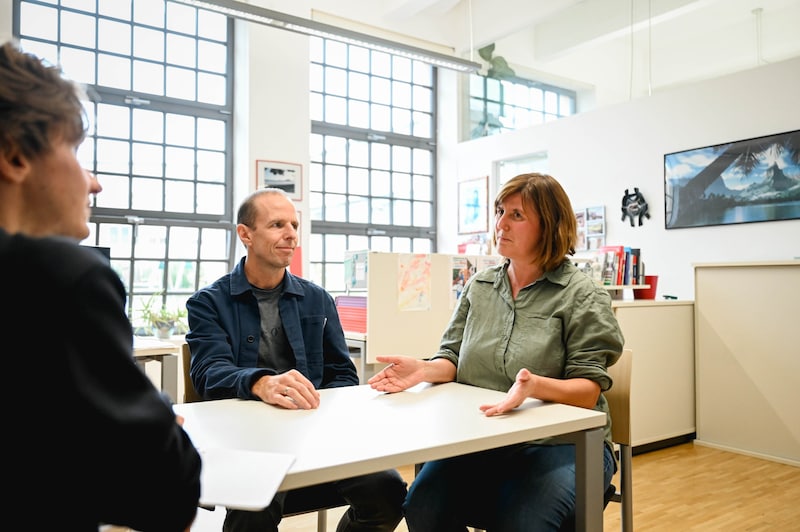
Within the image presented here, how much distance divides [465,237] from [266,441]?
6002 millimetres

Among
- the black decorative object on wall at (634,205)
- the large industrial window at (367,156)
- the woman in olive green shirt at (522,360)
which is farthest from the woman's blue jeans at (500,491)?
the large industrial window at (367,156)

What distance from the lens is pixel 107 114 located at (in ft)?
17.2

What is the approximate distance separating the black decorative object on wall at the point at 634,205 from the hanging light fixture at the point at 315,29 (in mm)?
1927

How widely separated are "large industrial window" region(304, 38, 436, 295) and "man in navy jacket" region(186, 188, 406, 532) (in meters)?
4.27

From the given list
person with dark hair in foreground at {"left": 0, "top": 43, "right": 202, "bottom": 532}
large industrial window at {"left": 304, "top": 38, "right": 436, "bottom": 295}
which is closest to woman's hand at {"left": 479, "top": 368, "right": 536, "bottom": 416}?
person with dark hair in foreground at {"left": 0, "top": 43, "right": 202, "bottom": 532}

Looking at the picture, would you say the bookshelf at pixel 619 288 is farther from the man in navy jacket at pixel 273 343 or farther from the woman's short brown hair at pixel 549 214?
the man in navy jacket at pixel 273 343

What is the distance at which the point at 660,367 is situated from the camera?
385cm

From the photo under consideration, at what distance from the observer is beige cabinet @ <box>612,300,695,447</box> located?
3.71 m

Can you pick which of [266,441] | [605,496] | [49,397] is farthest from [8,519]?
[605,496]

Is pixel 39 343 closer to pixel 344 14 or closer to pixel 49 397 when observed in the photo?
pixel 49 397

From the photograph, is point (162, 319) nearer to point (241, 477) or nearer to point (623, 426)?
point (623, 426)

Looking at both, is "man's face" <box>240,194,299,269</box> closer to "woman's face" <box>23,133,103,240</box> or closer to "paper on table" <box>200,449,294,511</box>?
"paper on table" <box>200,449,294,511</box>

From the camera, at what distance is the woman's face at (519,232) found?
5.82 feet

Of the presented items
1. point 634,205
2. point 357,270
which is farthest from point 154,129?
point 634,205
